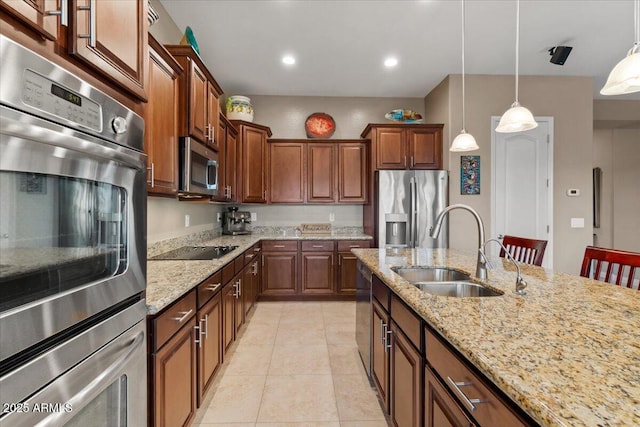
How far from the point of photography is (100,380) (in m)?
0.84

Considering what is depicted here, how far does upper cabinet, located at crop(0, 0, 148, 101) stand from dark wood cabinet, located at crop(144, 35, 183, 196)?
1.54 feet

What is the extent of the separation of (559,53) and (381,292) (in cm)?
338

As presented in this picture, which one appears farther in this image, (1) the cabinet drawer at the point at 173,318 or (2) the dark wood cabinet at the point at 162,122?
(2) the dark wood cabinet at the point at 162,122

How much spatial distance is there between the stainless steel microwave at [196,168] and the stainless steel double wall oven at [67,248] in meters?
1.04

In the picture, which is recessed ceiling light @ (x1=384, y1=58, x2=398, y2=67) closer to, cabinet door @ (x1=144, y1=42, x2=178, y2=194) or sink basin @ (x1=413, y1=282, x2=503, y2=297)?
cabinet door @ (x1=144, y1=42, x2=178, y2=194)

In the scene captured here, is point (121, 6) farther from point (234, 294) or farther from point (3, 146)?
point (234, 294)

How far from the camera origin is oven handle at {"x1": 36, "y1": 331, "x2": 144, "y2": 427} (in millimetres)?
698

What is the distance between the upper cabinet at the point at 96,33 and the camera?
0.71 meters

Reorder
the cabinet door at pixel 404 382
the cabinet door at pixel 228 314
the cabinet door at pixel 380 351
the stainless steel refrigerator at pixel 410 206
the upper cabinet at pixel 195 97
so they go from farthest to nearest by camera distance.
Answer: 1. the stainless steel refrigerator at pixel 410 206
2. the cabinet door at pixel 228 314
3. the upper cabinet at pixel 195 97
4. the cabinet door at pixel 380 351
5. the cabinet door at pixel 404 382

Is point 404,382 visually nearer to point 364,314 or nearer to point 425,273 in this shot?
point 425,273

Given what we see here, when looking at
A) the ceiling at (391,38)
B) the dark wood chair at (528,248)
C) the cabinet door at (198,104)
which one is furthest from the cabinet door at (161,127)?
the dark wood chair at (528,248)

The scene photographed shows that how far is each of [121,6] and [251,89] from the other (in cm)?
349

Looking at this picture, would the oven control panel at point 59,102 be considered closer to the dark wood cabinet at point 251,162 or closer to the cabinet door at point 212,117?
the cabinet door at point 212,117

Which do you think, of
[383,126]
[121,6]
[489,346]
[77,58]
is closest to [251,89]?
[383,126]
